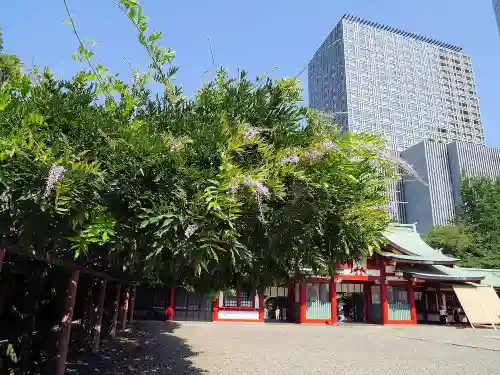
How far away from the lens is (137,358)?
9.95 m

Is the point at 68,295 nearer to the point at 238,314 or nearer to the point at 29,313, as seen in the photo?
the point at 29,313

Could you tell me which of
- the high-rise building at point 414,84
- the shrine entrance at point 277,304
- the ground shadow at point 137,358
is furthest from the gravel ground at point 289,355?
the high-rise building at point 414,84

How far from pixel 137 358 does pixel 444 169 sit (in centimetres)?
6329

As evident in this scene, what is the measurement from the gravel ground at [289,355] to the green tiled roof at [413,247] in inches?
302

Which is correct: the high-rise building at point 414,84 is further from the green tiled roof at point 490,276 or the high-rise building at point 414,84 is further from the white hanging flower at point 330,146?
the white hanging flower at point 330,146

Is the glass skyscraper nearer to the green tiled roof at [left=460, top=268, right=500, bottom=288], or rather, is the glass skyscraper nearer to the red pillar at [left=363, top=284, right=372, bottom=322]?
the green tiled roof at [left=460, top=268, right=500, bottom=288]

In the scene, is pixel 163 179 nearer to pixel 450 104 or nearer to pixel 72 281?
pixel 72 281

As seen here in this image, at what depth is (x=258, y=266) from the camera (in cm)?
372

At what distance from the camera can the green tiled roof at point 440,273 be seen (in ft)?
75.5

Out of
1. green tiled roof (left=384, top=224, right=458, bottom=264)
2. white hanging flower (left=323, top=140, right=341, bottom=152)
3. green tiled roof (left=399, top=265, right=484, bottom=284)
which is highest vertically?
green tiled roof (left=384, top=224, right=458, bottom=264)

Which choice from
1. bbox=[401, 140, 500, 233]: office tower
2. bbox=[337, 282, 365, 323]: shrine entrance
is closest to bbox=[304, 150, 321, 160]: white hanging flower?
bbox=[337, 282, 365, 323]: shrine entrance

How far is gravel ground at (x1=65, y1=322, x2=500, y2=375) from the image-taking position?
29.8 ft

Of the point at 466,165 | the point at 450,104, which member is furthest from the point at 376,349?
the point at 450,104

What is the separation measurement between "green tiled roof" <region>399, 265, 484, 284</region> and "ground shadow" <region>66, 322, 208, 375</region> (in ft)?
50.9
